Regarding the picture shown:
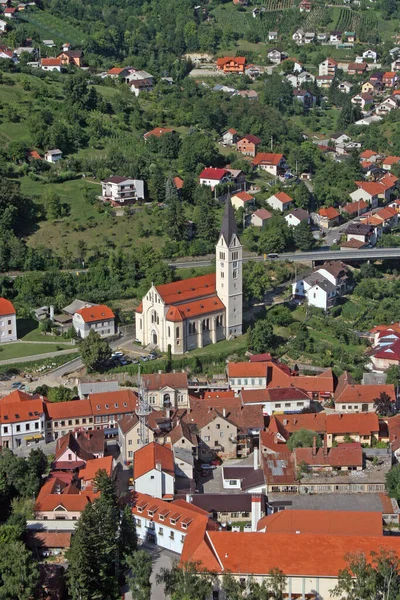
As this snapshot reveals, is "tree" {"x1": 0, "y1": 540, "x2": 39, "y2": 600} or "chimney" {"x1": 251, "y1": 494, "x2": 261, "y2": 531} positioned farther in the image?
"chimney" {"x1": 251, "y1": 494, "x2": 261, "y2": 531}

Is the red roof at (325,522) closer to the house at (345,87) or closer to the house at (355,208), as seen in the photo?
the house at (355,208)

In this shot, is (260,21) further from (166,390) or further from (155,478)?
(155,478)

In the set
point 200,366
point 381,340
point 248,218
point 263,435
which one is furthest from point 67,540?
point 248,218

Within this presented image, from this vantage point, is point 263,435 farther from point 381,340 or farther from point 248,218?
point 248,218

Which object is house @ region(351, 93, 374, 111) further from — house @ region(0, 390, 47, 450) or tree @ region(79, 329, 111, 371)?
house @ region(0, 390, 47, 450)

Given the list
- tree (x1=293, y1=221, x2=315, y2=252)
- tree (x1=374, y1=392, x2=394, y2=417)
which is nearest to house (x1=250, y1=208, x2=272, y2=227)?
tree (x1=293, y1=221, x2=315, y2=252)

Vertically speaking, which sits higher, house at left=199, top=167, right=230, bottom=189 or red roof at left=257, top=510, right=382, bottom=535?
red roof at left=257, top=510, right=382, bottom=535

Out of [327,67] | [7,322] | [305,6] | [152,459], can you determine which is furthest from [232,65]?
[152,459]
